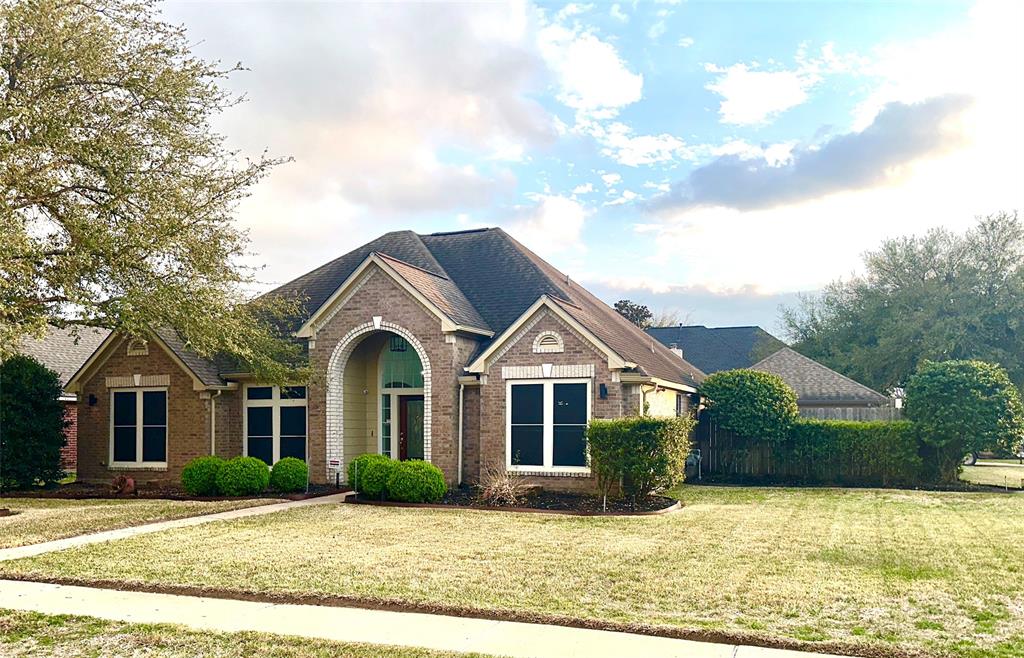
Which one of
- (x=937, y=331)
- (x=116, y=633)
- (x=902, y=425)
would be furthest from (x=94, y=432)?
(x=937, y=331)

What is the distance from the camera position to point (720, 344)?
43406 mm

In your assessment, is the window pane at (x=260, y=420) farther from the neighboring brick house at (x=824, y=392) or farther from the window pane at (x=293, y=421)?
the neighboring brick house at (x=824, y=392)

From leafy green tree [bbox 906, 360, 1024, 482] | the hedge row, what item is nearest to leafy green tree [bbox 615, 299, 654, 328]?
leafy green tree [bbox 906, 360, 1024, 482]

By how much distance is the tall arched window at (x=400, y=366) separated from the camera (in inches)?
840

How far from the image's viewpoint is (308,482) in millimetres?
19938

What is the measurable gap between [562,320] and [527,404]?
2.01m

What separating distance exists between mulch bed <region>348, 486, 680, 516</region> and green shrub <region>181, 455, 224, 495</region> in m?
3.32

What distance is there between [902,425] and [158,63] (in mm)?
18731

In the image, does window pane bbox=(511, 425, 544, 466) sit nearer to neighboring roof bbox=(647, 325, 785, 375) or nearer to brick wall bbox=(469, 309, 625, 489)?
brick wall bbox=(469, 309, 625, 489)

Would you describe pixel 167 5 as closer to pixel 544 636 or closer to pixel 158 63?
pixel 158 63

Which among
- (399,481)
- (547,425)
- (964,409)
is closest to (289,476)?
(399,481)

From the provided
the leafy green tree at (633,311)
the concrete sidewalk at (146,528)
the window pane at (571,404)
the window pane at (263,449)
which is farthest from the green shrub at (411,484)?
the leafy green tree at (633,311)

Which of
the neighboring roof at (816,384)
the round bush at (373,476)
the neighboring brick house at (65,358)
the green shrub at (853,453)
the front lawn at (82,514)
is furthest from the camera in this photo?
the neighboring roof at (816,384)

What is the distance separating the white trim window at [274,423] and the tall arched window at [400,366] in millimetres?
2129
